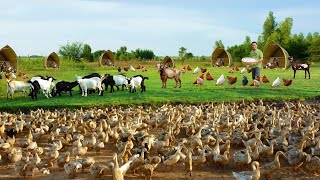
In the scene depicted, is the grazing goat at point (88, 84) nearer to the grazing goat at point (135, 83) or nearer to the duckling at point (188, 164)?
the grazing goat at point (135, 83)

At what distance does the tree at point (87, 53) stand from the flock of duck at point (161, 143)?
44.9 meters

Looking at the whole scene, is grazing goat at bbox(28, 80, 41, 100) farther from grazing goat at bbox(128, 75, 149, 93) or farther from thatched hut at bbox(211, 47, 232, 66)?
thatched hut at bbox(211, 47, 232, 66)

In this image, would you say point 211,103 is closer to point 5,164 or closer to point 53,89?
point 53,89

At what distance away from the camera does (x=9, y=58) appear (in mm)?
39406

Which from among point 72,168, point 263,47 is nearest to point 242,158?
point 72,168

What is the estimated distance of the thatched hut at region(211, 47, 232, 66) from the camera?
47.7 m

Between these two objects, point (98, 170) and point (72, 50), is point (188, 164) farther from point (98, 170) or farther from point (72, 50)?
point (72, 50)

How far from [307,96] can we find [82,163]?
15.1m

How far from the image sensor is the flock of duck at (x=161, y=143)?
32.1ft

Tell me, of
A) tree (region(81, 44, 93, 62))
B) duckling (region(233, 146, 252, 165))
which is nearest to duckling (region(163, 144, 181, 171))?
duckling (region(233, 146, 252, 165))

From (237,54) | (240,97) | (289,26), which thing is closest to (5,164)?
(240,97)

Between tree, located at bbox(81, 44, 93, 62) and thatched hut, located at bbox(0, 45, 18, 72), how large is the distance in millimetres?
21429

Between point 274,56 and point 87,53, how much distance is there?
29.4 meters

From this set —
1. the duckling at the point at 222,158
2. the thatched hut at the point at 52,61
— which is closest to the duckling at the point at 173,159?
the duckling at the point at 222,158
